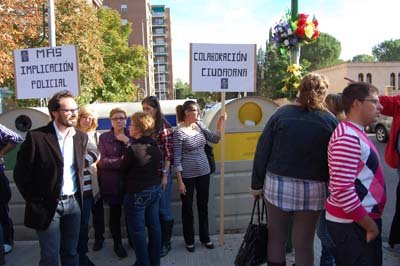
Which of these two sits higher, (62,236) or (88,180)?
(88,180)

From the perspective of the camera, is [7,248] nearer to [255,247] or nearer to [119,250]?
[119,250]

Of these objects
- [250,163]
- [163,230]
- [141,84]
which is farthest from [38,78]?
[141,84]

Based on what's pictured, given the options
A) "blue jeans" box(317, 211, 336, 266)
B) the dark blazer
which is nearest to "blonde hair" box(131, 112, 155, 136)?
the dark blazer

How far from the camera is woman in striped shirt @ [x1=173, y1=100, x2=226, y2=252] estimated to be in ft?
13.8

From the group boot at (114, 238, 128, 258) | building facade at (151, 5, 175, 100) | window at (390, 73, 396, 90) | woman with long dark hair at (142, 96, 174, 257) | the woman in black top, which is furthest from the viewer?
building facade at (151, 5, 175, 100)

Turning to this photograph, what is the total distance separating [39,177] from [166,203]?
1.76m

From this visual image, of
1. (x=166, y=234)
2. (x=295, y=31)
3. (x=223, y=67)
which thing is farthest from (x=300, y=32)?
(x=166, y=234)

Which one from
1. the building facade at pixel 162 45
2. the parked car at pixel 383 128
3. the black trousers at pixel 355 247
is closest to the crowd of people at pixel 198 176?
the black trousers at pixel 355 247

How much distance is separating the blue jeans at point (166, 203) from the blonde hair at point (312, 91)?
2026 millimetres

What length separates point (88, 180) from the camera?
3.86 metres

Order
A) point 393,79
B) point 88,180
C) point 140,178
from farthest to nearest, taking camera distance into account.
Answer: point 393,79 < point 88,180 < point 140,178

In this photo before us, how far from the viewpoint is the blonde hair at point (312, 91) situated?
279 cm

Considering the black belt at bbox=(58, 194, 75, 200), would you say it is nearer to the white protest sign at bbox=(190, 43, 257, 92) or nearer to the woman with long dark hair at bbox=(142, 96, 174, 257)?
the woman with long dark hair at bbox=(142, 96, 174, 257)

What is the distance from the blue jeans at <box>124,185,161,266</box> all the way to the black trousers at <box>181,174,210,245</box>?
611mm
